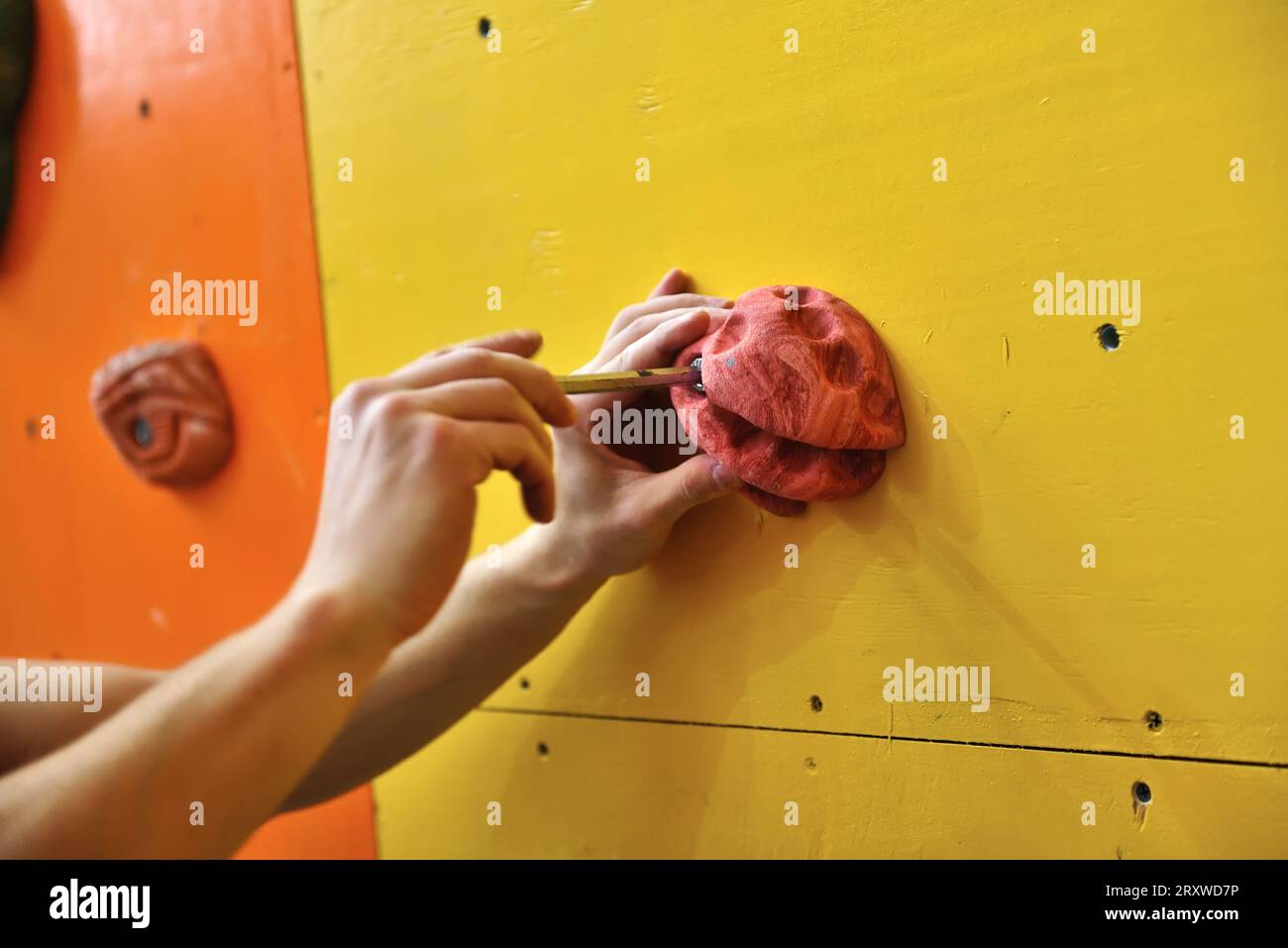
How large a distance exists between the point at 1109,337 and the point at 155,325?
94cm

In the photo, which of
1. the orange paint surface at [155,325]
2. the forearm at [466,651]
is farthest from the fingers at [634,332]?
the orange paint surface at [155,325]

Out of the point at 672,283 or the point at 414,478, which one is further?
the point at 672,283

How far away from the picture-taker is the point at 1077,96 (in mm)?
638

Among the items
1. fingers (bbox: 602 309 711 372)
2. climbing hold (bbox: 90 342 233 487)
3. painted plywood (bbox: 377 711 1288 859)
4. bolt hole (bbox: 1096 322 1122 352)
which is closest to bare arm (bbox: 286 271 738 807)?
fingers (bbox: 602 309 711 372)

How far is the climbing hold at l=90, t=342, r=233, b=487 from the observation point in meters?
1.10

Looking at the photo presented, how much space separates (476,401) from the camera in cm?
58

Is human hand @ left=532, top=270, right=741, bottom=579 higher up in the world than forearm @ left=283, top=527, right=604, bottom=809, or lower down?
higher up

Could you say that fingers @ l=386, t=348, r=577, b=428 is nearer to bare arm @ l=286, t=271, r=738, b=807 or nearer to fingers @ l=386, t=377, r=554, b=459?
fingers @ l=386, t=377, r=554, b=459

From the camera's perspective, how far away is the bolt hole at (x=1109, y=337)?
2.10ft

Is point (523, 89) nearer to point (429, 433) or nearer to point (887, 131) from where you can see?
point (887, 131)

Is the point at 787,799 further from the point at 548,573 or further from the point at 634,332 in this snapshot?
the point at 634,332

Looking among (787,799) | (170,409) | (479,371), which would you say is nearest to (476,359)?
(479,371)

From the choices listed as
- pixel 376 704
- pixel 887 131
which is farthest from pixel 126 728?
pixel 887 131

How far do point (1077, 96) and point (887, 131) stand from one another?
0.11 meters
